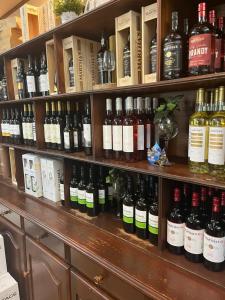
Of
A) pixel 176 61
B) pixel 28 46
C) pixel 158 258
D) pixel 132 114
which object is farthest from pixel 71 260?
pixel 28 46

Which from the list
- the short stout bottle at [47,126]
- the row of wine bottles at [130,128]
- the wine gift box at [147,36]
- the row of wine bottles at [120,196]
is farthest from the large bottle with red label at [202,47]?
the short stout bottle at [47,126]

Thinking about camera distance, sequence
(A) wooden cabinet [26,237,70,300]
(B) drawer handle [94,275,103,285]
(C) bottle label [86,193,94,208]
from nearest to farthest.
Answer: (B) drawer handle [94,275,103,285] < (A) wooden cabinet [26,237,70,300] < (C) bottle label [86,193,94,208]

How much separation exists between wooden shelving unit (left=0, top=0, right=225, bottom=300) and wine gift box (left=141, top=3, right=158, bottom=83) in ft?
0.16

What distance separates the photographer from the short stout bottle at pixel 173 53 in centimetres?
91

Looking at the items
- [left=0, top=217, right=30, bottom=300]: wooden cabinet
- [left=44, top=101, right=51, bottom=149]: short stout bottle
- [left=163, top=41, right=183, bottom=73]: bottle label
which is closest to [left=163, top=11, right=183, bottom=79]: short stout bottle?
[left=163, top=41, right=183, bottom=73]: bottle label

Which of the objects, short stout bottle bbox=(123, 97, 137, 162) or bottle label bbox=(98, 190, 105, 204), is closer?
short stout bottle bbox=(123, 97, 137, 162)

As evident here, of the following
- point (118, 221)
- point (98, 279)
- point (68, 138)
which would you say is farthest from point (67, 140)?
point (98, 279)

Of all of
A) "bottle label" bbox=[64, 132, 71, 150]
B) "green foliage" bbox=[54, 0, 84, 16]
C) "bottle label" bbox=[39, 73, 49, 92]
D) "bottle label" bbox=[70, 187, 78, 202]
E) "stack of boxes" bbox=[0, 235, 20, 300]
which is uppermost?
"green foliage" bbox=[54, 0, 84, 16]

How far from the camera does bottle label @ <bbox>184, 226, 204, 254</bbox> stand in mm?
956

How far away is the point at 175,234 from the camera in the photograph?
1.02m

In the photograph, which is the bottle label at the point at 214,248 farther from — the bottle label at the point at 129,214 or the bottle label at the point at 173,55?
the bottle label at the point at 173,55

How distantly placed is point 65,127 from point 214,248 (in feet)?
3.47

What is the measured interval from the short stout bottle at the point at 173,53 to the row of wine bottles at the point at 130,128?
0.27 m

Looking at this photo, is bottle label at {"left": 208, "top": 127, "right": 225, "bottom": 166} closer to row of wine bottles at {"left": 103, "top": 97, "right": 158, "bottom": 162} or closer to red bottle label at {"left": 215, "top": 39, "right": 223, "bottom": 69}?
red bottle label at {"left": 215, "top": 39, "right": 223, "bottom": 69}
